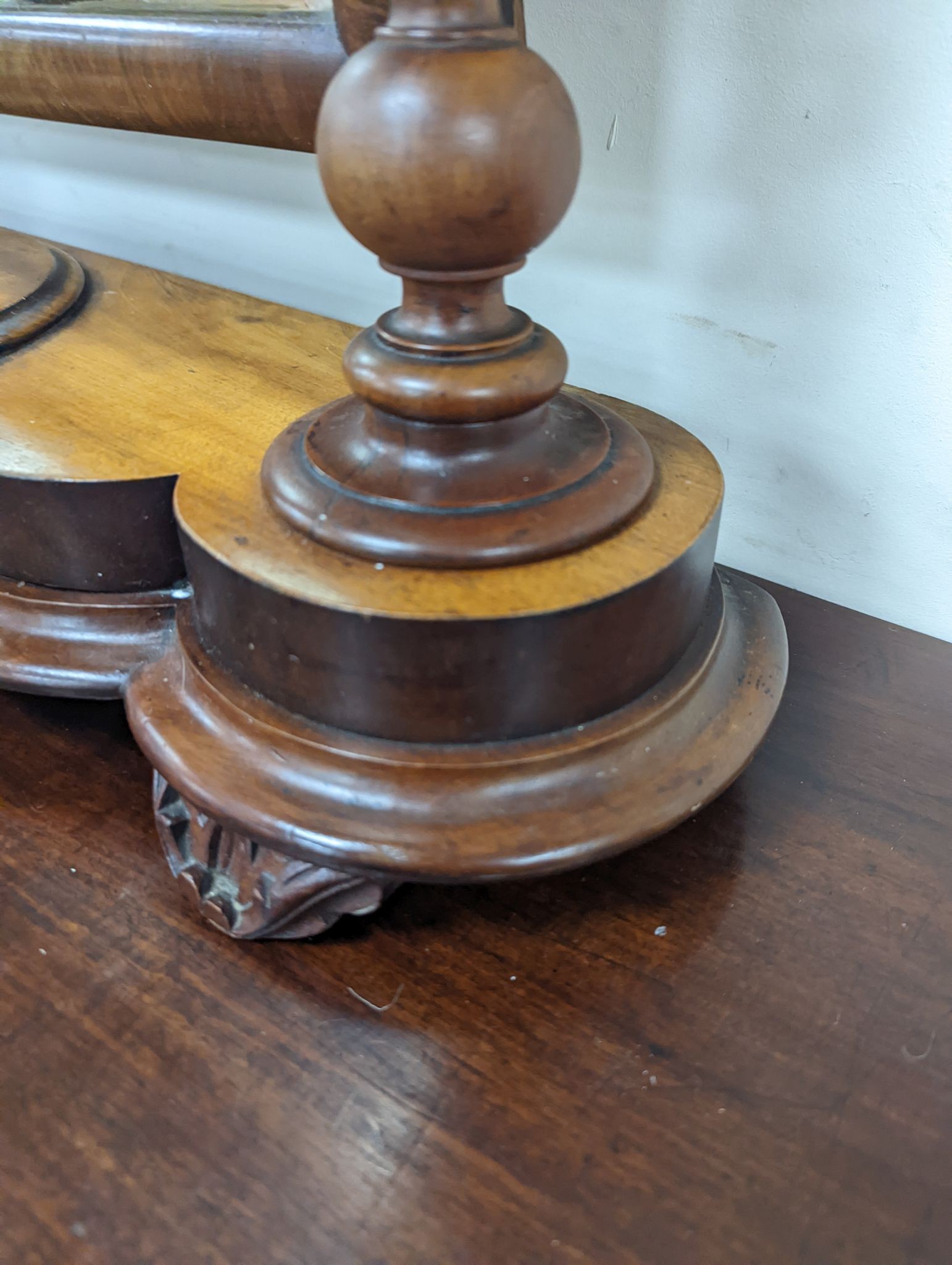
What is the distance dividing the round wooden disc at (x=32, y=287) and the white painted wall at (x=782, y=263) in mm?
212

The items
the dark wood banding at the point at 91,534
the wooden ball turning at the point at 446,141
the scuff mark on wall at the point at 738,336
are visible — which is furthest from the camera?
the scuff mark on wall at the point at 738,336

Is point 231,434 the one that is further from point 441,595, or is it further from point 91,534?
point 441,595

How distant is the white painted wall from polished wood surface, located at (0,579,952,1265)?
0.61ft

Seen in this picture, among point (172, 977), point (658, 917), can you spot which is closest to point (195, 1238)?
point (172, 977)

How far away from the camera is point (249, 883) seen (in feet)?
1.61

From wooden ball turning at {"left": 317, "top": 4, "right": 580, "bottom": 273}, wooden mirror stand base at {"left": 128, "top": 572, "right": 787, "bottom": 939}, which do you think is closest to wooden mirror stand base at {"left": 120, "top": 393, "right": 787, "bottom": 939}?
wooden mirror stand base at {"left": 128, "top": 572, "right": 787, "bottom": 939}

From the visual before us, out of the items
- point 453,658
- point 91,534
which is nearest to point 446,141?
point 453,658

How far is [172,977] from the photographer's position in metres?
0.48

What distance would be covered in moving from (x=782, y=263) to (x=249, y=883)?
494mm

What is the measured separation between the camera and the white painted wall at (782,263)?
1.85ft

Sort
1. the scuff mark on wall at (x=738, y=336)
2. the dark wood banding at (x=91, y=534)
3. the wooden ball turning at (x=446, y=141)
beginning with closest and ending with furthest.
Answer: the wooden ball turning at (x=446, y=141) → the dark wood banding at (x=91, y=534) → the scuff mark on wall at (x=738, y=336)

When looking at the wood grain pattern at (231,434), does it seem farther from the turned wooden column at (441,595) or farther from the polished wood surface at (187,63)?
the polished wood surface at (187,63)

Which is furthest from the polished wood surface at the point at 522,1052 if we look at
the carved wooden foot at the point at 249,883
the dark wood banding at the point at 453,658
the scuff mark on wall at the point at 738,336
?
the scuff mark on wall at the point at 738,336

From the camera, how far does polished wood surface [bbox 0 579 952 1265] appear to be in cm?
38
